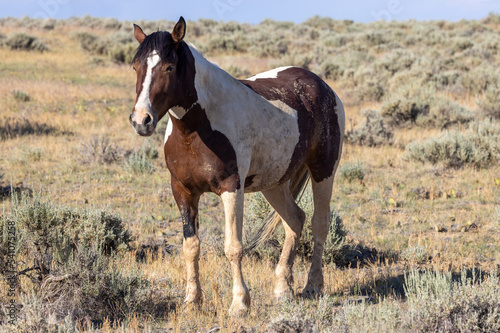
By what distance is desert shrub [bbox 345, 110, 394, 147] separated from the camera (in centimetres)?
1319

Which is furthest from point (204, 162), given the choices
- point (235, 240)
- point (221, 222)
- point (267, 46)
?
point (267, 46)

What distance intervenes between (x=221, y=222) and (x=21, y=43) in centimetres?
2215

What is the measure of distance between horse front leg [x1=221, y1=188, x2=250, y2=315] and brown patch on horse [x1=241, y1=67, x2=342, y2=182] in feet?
2.53

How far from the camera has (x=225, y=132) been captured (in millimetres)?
4289

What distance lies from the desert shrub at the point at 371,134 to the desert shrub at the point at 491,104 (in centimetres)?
357

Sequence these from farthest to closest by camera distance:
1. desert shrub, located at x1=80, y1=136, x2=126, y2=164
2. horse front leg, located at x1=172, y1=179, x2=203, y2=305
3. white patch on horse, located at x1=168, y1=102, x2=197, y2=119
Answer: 1. desert shrub, located at x1=80, y1=136, x2=126, y2=164
2. horse front leg, located at x1=172, y1=179, x2=203, y2=305
3. white patch on horse, located at x1=168, y1=102, x2=197, y2=119

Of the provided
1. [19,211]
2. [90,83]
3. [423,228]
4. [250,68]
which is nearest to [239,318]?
[19,211]

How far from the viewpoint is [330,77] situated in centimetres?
2362

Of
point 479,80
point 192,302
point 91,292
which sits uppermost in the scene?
point 479,80

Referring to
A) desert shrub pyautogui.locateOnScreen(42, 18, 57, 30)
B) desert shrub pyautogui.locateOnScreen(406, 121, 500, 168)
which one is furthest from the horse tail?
desert shrub pyautogui.locateOnScreen(42, 18, 57, 30)

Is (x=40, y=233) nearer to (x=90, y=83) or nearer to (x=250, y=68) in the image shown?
(x=90, y=83)

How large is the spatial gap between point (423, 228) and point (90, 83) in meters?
15.1

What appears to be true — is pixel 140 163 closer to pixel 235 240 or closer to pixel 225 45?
pixel 235 240

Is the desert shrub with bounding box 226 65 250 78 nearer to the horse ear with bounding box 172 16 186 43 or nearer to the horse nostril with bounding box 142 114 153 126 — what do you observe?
the horse ear with bounding box 172 16 186 43
